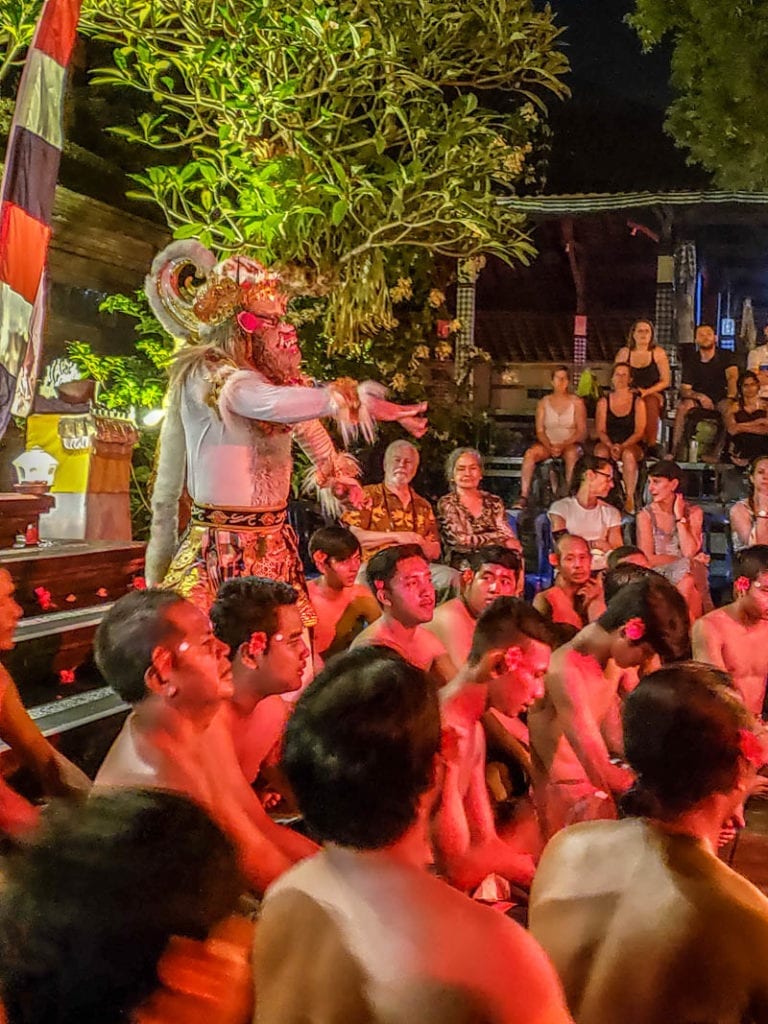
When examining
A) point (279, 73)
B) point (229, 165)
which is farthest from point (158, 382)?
point (279, 73)

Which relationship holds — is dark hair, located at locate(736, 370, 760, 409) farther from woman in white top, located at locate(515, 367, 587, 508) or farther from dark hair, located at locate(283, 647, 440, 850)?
dark hair, located at locate(283, 647, 440, 850)

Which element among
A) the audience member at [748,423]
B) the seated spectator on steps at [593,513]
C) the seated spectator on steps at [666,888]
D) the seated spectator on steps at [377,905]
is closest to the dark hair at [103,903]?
the seated spectator on steps at [377,905]

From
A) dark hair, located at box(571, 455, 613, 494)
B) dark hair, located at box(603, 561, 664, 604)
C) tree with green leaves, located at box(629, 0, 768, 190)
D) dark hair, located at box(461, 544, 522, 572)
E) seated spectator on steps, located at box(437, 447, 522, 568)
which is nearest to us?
dark hair, located at box(461, 544, 522, 572)

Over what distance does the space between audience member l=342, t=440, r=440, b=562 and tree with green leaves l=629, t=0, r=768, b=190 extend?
6759 millimetres

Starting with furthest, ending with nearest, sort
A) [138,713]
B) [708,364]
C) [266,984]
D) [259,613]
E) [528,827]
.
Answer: [708,364]
[528,827]
[259,613]
[138,713]
[266,984]

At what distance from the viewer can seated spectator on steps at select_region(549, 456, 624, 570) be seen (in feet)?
28.1

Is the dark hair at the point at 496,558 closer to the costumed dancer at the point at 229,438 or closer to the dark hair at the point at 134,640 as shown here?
the costumed dancer at the point at 229,438

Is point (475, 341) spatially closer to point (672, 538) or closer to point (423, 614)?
point (672, 538)

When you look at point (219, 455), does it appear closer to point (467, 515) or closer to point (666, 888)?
point (666, 888)

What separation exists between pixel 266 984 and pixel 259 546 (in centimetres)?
266

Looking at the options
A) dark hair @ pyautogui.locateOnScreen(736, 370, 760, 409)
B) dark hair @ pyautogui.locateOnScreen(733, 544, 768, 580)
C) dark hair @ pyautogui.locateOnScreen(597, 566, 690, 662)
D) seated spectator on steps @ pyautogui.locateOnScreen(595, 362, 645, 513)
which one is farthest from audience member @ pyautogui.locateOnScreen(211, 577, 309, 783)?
dark hair @ pyautogui.locateOnScreen(736, 370, 760, 409)

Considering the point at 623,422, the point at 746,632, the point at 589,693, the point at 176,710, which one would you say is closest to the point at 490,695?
the point at 589,693

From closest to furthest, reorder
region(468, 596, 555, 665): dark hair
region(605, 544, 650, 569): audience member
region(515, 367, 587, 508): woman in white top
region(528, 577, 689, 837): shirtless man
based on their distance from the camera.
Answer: region(468, 596, 555, 665): dark hair
region(528, 577, 689, 837): shirtless man
region(605, 544, 650, 569): audience member
region(515, 367, 587, 508): woman in white top

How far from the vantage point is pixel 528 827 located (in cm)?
418
